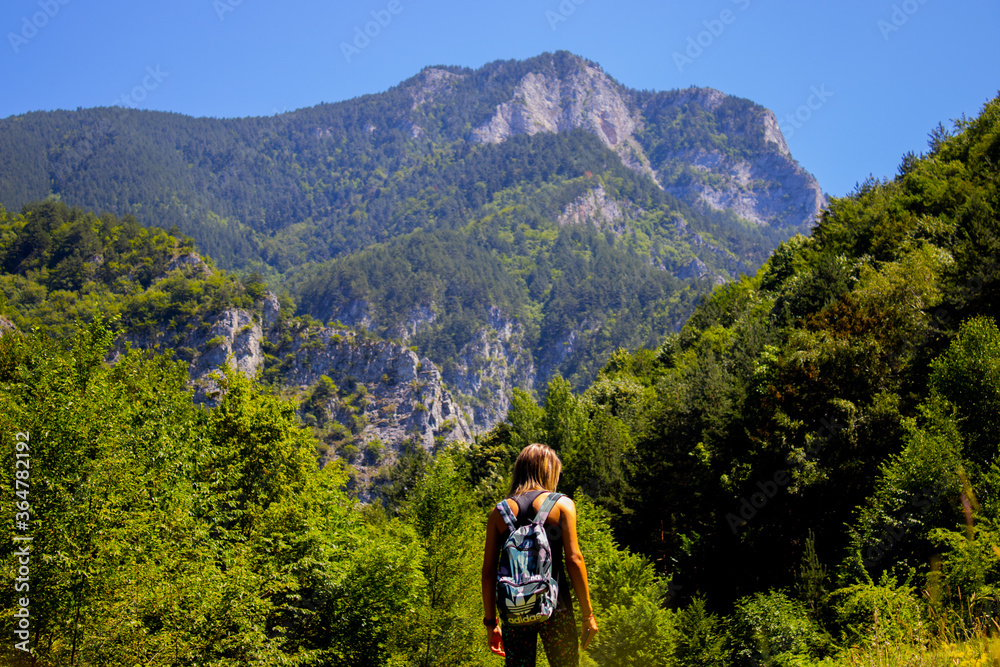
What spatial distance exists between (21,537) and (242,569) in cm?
406

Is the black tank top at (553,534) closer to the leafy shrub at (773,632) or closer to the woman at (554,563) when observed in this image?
the woman at (554,563)

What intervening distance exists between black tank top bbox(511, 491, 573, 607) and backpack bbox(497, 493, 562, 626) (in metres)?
0.05

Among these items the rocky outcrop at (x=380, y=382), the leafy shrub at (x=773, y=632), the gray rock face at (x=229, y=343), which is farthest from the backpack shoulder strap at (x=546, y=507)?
the rocky outcrop at (x=380, y=382)

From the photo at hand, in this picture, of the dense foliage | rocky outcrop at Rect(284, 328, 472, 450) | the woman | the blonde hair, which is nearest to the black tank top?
the woman

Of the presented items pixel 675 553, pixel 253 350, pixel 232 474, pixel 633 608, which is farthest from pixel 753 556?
pixel 253 350

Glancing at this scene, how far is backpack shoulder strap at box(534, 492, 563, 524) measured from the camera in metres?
4.50

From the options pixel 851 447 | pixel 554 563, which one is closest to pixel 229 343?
pixel 851 447

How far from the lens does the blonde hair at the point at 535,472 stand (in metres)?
4.76

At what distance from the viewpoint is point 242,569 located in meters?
13.4

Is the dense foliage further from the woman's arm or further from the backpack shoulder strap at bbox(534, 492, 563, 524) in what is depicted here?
the backpack shoulder strap at bbox(534, 492, 563, 524)

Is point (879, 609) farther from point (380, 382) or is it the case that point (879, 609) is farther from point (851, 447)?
point (380, 382)

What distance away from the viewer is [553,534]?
4590mm

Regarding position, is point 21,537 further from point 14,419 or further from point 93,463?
point 14,419

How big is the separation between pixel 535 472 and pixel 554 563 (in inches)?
26.9
